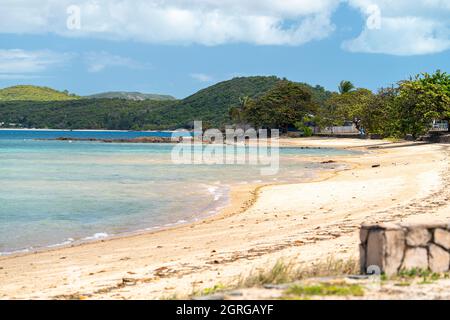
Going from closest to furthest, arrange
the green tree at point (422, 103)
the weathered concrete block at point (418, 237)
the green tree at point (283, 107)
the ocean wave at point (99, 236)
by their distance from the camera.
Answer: the weathered concrete block at point (418, 237)
the ocean wave at point (99, 236)
the green tree at point (422, 103)
the green tree at point (283, 107)

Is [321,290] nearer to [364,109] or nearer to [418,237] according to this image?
[418,237]

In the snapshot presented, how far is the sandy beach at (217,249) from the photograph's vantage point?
8461mm

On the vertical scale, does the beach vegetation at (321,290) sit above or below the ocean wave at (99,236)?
above

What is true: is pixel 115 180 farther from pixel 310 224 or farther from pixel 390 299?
pixel 390 299

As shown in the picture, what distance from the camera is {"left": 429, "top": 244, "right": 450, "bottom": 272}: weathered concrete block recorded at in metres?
7.55

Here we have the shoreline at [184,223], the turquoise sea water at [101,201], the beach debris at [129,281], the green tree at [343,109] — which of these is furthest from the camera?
the green tree at [343,109]

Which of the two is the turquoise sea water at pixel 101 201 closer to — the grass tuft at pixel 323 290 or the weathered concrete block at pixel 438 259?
the grass tuft at pixel 323 290

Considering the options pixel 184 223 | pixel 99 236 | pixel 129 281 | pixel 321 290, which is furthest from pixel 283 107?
pixel 321 290

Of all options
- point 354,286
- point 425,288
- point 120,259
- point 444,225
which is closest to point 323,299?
point 354,286

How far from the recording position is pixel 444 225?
24.7 ft

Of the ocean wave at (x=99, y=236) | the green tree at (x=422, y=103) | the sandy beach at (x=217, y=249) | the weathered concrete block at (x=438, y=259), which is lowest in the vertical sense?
the ocean wave at (x=99, y=236)

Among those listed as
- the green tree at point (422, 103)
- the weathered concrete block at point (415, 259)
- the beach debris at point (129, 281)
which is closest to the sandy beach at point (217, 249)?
the beach debris at point (129, 281)

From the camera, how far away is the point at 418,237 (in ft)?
24.3
